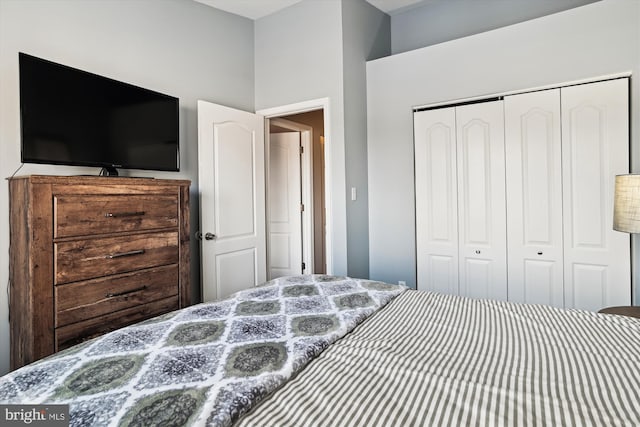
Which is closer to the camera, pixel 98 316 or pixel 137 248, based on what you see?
pixel 98 316

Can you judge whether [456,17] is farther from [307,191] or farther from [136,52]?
[136,52]

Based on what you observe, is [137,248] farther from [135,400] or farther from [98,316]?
[135,400]

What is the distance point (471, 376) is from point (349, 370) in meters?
0.32

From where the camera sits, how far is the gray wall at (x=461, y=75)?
7.52 ft

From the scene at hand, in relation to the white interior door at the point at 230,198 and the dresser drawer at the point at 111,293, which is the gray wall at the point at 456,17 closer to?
the white interior door at the point at 230,198

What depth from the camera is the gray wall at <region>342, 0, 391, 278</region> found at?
3072mm

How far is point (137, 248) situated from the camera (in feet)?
6.90

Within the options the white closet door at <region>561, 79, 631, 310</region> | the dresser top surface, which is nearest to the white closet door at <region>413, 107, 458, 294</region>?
the white closet door at <region>561, 79, 631, 310</region>

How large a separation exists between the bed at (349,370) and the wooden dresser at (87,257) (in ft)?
2.62

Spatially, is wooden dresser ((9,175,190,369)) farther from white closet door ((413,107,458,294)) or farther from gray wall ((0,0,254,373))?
white closet door ((413,107,458,294))

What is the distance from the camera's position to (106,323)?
6.38 feet

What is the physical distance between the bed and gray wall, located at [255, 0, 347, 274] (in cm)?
175

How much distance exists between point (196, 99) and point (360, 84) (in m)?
1.50

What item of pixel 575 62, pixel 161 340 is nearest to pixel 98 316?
pixel 161 340
